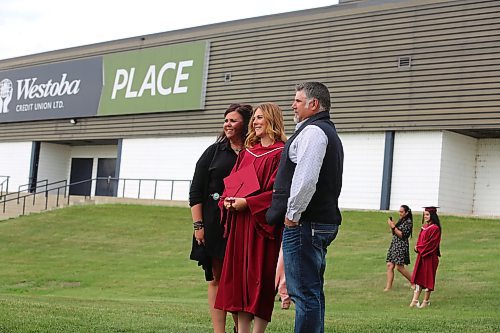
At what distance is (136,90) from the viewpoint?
3772 centimetres

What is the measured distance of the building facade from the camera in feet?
89.5

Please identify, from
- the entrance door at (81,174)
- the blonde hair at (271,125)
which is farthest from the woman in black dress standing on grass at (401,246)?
the entrance door at (81,174)

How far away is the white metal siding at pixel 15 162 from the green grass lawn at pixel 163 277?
11.7m

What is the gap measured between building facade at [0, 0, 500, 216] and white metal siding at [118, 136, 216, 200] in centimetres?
6

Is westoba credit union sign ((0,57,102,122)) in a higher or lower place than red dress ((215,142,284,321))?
higher

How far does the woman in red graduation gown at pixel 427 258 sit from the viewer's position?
1409 cm

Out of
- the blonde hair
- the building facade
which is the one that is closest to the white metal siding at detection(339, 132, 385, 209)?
the building facade

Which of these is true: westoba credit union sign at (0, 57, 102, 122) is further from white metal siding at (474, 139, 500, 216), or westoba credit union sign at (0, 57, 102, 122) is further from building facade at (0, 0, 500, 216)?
white metal siding at (474, 139, 500, 216)

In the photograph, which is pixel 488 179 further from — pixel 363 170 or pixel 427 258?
pixel 427 258

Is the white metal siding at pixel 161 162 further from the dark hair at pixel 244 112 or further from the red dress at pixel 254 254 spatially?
the red dress at pixel 254 254

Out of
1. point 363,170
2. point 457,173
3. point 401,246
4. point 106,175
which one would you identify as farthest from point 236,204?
point 106,175

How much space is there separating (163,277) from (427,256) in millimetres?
7552

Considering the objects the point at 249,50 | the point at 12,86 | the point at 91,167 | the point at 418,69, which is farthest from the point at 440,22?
the point at 12,86

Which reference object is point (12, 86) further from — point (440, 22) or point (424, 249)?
point (424, 249)
